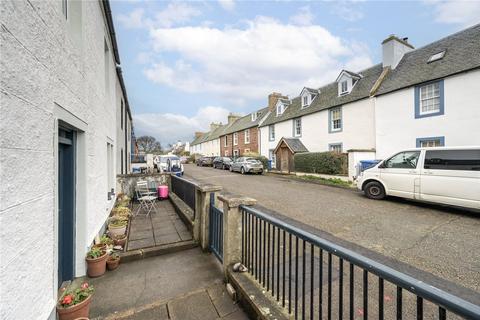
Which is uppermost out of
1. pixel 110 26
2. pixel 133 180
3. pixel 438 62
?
pixel 438 62

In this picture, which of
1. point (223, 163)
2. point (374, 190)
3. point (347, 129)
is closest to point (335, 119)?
point (347, 129)

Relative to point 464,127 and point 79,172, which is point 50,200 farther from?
point 464,127

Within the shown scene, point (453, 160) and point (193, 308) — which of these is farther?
point (453, 160)

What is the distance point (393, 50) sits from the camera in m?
14.8

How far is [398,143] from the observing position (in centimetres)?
1279

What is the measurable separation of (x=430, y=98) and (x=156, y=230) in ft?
49.1

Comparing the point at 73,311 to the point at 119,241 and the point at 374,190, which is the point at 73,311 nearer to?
the point at 119,241

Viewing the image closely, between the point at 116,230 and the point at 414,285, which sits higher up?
the point at 414,285

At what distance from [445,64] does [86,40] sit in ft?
53.4

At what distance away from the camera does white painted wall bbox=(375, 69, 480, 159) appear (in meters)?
10.1

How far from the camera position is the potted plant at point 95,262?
3.44 meters

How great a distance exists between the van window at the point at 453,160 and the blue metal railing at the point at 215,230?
7355mm

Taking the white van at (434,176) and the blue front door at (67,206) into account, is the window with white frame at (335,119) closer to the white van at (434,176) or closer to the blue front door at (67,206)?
the white van at (434,176)

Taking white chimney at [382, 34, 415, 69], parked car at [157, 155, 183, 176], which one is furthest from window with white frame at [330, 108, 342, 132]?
parked car at [157, 155, 183, 176]
